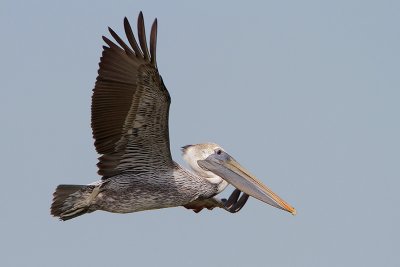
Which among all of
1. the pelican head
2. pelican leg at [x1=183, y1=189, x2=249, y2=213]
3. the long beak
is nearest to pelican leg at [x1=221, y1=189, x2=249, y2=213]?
pelican leg at [x1=183, y1=189, x2=249, y2=213]

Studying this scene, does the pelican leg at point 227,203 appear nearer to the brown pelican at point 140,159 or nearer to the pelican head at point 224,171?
the brown pelican at point 140,159

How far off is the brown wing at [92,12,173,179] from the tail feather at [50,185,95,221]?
1.77ft

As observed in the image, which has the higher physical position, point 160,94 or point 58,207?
point 160,94

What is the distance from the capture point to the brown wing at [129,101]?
14273 millimetres

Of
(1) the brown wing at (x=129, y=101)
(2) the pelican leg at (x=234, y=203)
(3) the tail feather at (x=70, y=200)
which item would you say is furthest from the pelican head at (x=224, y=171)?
(3) the tail feather at (x=70, y=200)

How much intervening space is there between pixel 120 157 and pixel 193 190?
115 centimetres

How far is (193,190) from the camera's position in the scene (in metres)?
15.6

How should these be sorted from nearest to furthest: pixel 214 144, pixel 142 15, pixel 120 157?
pixel 142 15 → pixel 120 157 → pixel 214 144

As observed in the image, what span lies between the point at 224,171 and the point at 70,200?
2.30 m

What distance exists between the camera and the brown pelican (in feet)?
47.1

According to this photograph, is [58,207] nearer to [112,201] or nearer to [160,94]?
[112,201]

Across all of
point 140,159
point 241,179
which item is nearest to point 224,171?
point 241,179

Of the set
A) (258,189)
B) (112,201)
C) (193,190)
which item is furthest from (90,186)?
(258,189)

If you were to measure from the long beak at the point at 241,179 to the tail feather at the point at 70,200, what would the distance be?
6.11ft
